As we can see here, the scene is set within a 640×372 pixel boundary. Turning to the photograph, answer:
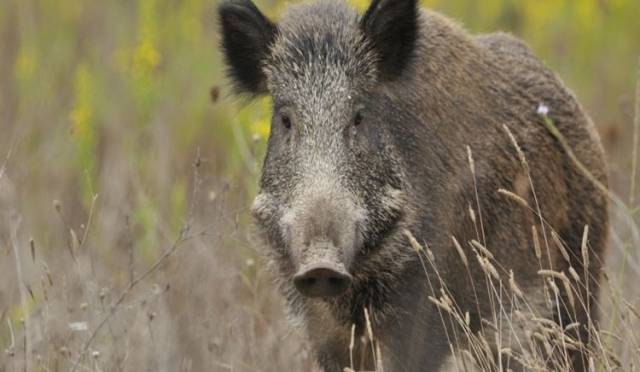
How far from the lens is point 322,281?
5.13 meters

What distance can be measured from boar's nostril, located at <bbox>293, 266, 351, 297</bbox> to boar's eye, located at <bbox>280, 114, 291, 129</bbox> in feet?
3.03

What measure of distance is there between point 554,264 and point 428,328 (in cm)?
86

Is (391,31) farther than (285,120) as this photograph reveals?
Yes

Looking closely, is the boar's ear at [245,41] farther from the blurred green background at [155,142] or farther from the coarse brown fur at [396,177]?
the blurred green background at [155,142]

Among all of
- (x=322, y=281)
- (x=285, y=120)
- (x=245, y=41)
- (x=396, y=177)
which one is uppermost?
(x=245, y=41)

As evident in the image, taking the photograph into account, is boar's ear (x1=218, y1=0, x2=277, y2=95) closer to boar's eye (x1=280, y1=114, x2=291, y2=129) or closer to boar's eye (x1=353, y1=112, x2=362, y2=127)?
boar's eye (x1=280, y1=114, x2=291, y2=129)

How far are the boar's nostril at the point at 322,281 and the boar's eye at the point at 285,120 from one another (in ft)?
3.03

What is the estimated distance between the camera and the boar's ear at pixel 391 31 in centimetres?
604

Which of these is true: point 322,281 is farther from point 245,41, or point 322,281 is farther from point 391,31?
point 245,41

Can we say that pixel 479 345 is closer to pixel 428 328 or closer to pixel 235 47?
pixel 428 328

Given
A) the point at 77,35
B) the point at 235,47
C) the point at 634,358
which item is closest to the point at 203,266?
the point at 235,47

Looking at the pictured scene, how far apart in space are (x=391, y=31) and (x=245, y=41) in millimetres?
640

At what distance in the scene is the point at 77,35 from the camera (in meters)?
12.8

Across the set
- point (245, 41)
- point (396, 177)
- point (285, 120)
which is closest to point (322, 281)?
point (396, 177)
